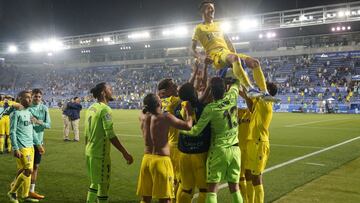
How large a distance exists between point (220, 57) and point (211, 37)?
740 mm

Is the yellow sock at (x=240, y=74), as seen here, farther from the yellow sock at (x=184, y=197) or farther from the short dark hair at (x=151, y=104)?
the yellow sock at (x=184, y=197)

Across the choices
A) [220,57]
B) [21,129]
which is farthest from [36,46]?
[220,57]

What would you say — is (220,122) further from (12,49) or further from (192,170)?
(12,49)

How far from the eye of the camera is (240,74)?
644 cm

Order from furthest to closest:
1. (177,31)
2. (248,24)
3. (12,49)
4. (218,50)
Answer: (12,49)
(177,31)
(248,24)
(218,50)

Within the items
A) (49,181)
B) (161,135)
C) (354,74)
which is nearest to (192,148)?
(161,135)

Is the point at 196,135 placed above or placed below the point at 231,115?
below

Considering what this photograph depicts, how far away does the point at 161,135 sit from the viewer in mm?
5199

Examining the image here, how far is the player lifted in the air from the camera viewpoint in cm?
645

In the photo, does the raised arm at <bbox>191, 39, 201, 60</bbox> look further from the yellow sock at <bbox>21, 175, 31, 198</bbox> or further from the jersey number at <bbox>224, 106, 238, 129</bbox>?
the yellow sock at <bbox>21, 175, 31, 198</bbox>

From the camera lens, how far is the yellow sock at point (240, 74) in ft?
21.0

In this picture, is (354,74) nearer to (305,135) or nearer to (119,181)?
(305,135)

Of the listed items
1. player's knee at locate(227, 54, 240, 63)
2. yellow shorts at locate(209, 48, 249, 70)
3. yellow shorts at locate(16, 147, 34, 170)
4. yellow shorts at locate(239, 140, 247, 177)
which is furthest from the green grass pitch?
player's knee at locate(227, 54, 240, 63)

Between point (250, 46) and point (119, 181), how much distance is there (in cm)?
4916
